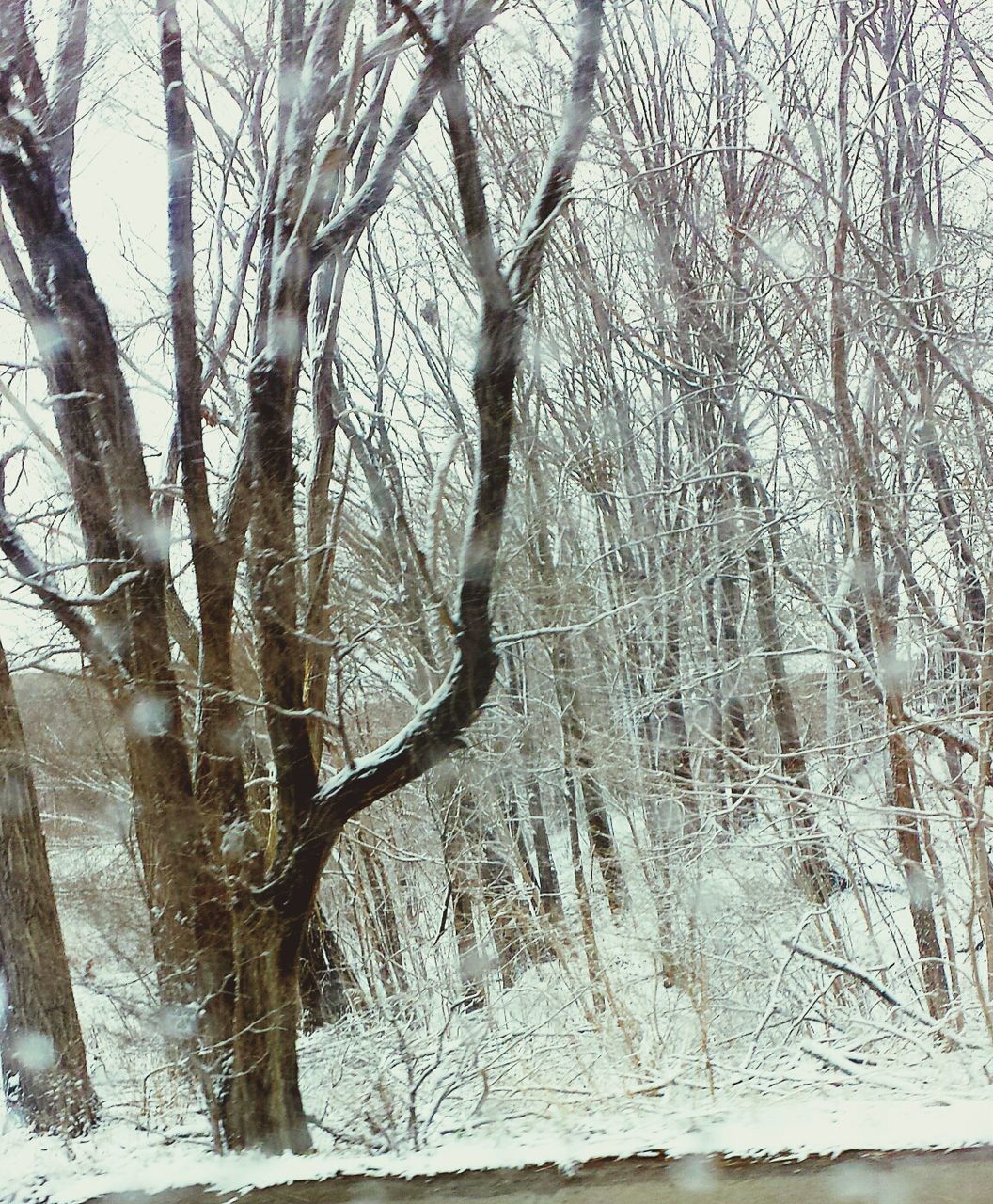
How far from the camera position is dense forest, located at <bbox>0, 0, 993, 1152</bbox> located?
4746mm

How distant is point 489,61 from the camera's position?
7598mm

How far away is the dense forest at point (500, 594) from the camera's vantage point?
4.75m

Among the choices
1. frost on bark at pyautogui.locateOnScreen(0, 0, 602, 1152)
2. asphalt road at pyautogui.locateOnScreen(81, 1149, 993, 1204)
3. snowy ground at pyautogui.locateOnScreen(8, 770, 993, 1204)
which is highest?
frost on bark at pyautogui.locateOnScreen(0, 0, 602, 1152)

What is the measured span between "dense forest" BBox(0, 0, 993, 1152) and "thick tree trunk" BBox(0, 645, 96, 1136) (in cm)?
2

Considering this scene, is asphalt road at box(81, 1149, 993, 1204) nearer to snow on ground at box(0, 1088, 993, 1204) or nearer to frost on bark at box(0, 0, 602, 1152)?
snow on ground at box(0, 1088, 993, 1204)

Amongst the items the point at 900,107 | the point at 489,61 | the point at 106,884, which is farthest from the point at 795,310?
the point at 106,884

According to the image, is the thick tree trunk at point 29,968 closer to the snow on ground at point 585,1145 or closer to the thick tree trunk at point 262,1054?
the snow on ground at point 585,1145

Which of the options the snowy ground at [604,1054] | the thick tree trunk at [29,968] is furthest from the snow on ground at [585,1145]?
the thick tree trunk at [29,968]

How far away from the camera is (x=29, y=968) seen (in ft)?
20.9

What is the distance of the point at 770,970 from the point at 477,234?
536 cm

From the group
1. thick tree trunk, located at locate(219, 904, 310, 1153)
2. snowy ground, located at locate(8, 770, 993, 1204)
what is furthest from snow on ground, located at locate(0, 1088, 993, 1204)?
thick tree trunk, located at locate(219, 904, 310, 1153)

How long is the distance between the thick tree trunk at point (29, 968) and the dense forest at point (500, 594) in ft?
0.08

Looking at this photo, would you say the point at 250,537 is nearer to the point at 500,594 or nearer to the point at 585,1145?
the point at 500,594

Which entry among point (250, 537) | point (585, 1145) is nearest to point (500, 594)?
point (250, 537)
